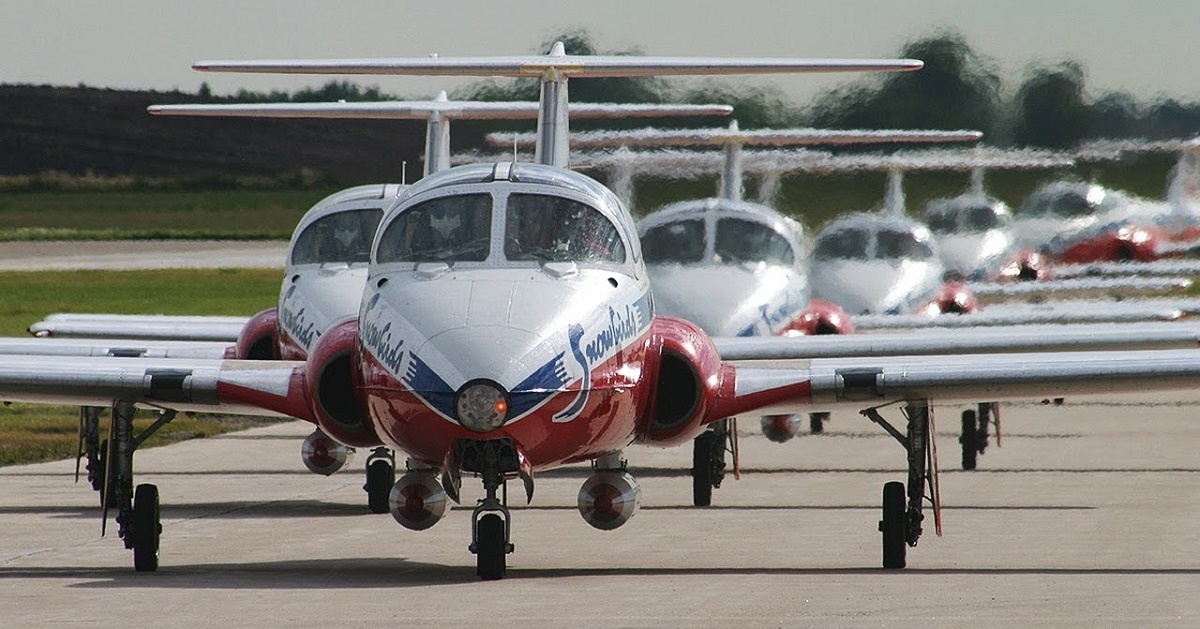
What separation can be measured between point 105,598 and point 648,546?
3967 mm

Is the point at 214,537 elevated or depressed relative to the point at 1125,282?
depressed

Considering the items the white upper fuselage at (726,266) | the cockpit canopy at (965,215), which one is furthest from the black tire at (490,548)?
the cockpit canopy at (965,215)

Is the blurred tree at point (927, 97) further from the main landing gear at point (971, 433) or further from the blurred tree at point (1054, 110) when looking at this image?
the main landing gear at point (971, 433)

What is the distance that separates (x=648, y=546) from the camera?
14.1 metres

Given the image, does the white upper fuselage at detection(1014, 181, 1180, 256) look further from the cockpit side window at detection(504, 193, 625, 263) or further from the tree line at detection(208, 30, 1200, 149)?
the cockpit side window at detection(504, 193, 625, 263)

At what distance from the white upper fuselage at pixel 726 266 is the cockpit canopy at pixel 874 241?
2599 millimetres

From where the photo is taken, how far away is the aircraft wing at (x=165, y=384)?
12930 mm

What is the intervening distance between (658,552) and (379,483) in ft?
12.1

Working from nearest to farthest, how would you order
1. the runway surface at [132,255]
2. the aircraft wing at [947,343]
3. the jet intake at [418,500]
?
the jet intake at [418,500], the aircraft wing at [947,343], the runway surface at [132,255]

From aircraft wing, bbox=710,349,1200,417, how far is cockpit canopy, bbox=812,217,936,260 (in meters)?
11.3

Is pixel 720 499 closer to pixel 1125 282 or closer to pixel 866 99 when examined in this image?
pixel 866 99

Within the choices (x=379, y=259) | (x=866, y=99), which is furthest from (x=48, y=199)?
(x=379, y=259)

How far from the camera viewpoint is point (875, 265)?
2469cm

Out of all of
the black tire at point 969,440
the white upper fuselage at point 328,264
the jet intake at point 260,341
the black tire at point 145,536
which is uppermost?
the white upper fuselage at point 328,264
